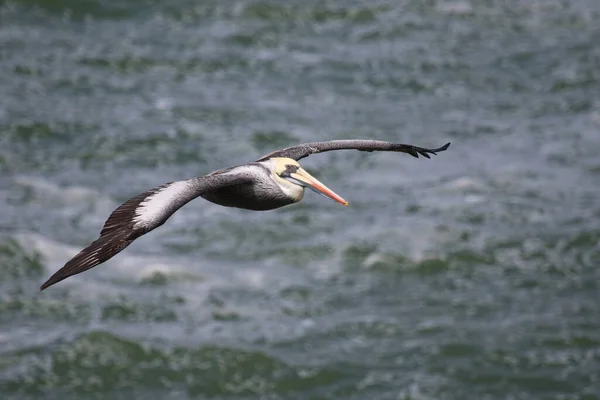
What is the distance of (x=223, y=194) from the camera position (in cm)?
1403

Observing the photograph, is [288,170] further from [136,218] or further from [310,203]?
[310,203]

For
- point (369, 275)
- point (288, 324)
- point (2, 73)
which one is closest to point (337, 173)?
point (369, 275)

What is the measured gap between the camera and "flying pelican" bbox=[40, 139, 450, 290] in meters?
12.1

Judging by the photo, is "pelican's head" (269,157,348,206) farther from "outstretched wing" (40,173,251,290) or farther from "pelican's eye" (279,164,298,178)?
"outstretched wing" (40,173,251,290)

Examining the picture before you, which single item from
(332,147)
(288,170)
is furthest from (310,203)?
(288,170)

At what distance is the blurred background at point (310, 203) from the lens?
2533 centimetres

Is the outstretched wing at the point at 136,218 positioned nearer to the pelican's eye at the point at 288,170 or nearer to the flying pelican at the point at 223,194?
the flying pelican at the point at 223,194

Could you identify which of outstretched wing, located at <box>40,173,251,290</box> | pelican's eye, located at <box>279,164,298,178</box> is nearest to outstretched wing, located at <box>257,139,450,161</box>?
pelican's eye, located at <box>279,164,298,178</box>

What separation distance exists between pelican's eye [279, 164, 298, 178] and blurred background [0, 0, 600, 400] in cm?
1100

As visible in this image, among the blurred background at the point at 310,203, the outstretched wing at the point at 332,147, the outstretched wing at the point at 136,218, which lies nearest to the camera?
the outstretched wing at the point at 136,218

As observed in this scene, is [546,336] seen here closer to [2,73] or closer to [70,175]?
[70,175]

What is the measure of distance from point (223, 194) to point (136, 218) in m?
1.90

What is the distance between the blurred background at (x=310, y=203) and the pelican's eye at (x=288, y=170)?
36.1 feet

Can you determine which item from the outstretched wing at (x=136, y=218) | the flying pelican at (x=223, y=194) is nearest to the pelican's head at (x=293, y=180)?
the flying pelican at (x=223, y=194)
